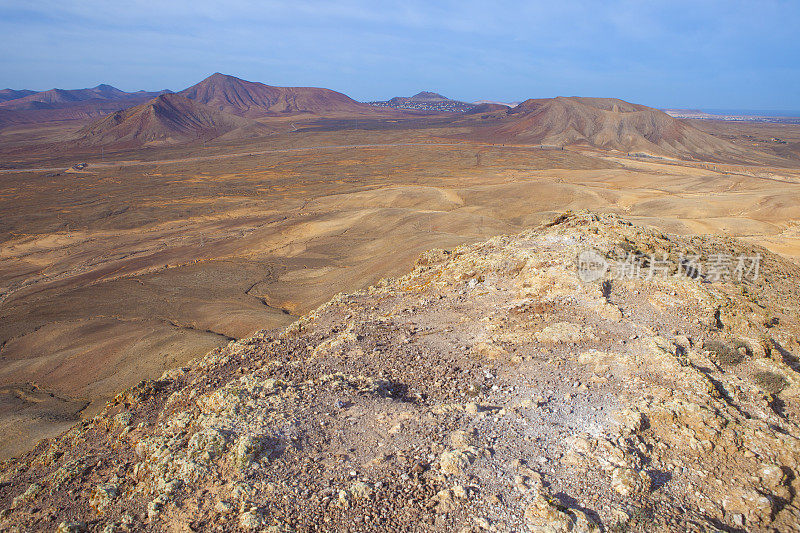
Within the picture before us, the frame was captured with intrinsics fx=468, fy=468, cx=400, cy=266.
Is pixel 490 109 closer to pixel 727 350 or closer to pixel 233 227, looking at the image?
pixel 233 227

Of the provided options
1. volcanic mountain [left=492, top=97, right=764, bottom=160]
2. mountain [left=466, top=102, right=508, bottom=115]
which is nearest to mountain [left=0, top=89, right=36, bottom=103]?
mountain [left=466, top=102, right=508, bottom=115]

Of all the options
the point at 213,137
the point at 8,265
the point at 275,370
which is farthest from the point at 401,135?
the point at 275,370

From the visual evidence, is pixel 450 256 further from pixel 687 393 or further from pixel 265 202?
pixel 265 202

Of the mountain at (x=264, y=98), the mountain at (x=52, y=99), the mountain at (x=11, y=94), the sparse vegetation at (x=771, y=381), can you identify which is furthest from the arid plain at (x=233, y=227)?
the mountain at (x=11, y=94)

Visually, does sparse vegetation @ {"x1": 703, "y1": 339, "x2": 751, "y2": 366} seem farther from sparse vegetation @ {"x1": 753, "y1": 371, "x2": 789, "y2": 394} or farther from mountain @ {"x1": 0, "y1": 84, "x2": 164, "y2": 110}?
mountain @ {"x1": 0, "y1": 84, "x2": 164, "y2": 110}

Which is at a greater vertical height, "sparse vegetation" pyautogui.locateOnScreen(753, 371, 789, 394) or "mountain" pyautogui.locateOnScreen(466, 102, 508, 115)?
"mountain" pyautogui.locateOnScreen(466, 102, 508, 115)

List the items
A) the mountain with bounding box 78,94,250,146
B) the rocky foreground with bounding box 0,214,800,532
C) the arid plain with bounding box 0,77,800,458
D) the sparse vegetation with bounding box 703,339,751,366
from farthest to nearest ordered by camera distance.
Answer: the mountain with bounding box 78,94,250,146, the arid plain with bounding box 0,77,800,458, the sparse vegetation with bounding box 703,339,751,366, the rocky foreground with bounding box 0,214,800,532
